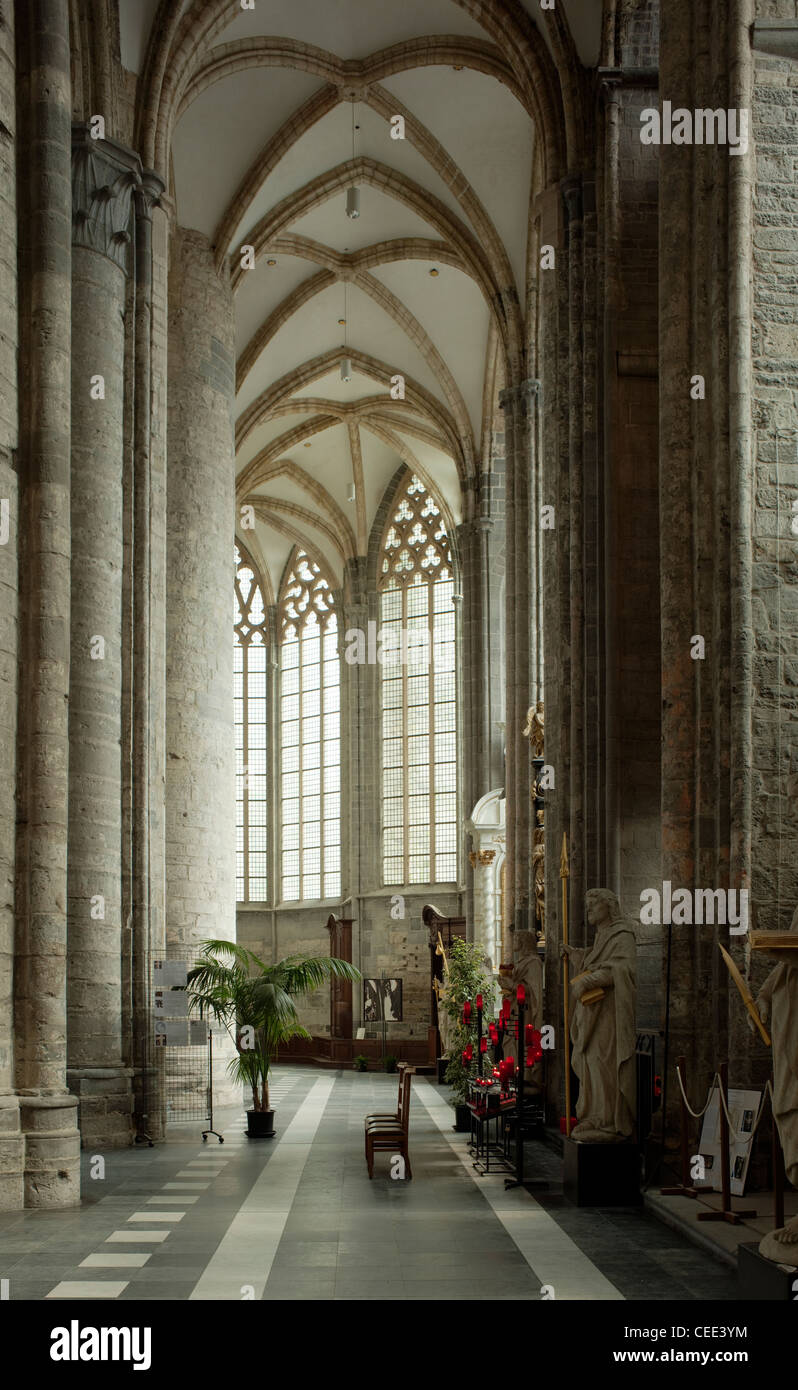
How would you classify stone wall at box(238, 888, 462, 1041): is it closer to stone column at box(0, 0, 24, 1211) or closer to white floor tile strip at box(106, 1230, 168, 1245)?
stone column at box(0, 0, 24, 1211)

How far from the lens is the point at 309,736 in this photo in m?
38.7

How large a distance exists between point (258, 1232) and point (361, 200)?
20479mm

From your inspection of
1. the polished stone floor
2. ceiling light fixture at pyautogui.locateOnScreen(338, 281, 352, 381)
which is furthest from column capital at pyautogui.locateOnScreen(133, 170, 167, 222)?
ceiling light fixture at pyautogui.locateOnScreen(338, 281, 352, 381)

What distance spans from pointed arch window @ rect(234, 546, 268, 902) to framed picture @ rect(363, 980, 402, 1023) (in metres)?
6.60

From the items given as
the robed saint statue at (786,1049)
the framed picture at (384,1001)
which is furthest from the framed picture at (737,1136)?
the framed picture at (384,1001)

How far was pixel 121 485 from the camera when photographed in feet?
53.0

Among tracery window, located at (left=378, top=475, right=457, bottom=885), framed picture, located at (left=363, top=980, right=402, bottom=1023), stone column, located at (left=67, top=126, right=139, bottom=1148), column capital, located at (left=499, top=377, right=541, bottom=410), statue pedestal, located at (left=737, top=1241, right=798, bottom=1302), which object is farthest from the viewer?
tracery window, located at (left=378, top=475, right=457, bottom=885)

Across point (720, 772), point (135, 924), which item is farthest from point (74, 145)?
point (720, 772)

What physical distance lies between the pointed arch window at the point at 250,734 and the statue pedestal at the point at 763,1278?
31.9m

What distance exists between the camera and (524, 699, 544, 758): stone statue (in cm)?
2312

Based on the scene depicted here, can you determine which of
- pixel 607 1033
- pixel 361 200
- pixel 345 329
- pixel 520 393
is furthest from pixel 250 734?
pixel 607 1033

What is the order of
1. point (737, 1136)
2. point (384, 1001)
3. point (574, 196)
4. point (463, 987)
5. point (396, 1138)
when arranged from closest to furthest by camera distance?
point (737, 1136) < point (396, 1138) < point (574, 196) < point (463, 987) < point (384, 1001)

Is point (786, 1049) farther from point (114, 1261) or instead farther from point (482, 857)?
point (482, 857)

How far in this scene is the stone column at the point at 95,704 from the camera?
15102 millimetres
